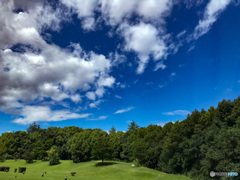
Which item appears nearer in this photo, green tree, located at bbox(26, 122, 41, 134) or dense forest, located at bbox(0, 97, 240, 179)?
dense forest, located at bbox(0, 97, 240, 179)

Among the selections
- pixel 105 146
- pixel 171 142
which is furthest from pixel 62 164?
pixel 171 142

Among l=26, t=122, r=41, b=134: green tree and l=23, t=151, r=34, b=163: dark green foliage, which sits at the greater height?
l=26, t=122, r=41, b=134: green tree

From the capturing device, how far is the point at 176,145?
58.5m

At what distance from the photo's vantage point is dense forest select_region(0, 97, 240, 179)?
40250 millimetres

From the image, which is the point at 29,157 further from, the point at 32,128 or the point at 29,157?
the point at 32,128

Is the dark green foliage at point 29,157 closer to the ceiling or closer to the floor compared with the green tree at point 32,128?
closer to the floor

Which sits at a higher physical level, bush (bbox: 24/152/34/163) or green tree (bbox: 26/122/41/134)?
green tree (bbox: 26/122/41/134)

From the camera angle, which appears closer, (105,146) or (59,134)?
(105,146)

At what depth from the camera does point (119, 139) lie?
4085 inches

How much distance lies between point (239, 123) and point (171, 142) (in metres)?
23.5

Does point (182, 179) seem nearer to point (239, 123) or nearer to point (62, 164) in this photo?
point (239, 123)

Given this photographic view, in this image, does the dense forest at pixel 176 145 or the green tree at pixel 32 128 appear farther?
the green tree at pixel 32 128

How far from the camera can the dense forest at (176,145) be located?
40250 millimetres

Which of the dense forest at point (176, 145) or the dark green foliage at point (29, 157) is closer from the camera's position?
the dense forest at point (176, 145)
